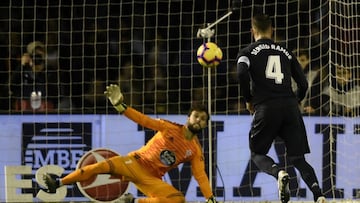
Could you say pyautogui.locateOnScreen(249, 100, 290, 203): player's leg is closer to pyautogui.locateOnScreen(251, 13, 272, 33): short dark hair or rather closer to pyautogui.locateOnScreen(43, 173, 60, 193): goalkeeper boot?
pyautogui.locateOnScreen(251, 13, 272, 33): short dark hair

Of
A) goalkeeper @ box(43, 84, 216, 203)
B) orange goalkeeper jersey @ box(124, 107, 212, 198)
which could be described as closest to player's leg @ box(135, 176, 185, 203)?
goalkeeper @ box(43, 84, 216, 203)

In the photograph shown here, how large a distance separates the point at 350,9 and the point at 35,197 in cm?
465

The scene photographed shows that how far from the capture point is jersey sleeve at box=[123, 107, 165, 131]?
9.12 meters

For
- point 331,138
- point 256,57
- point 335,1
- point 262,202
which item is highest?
point 335,1

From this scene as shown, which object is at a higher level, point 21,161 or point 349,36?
point 349,36

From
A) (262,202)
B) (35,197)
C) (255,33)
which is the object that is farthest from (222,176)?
(255,33)

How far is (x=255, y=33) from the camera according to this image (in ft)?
27.6

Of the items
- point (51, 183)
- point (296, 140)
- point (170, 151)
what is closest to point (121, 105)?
→ point (170, 151)

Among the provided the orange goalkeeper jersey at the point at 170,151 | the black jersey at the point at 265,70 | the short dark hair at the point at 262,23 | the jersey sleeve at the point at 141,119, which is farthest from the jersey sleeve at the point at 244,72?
the orange goalkeeper jersey at the point at 170,151

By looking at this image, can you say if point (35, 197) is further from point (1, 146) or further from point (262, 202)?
point (262, 202)

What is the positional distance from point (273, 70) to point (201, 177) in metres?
1.63

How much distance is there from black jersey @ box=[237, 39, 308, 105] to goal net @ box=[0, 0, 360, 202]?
10.3 ft

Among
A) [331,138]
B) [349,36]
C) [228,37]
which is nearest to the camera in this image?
[331,138]

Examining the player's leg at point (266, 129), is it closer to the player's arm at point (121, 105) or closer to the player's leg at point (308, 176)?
the player's leg at point (308, 176)
